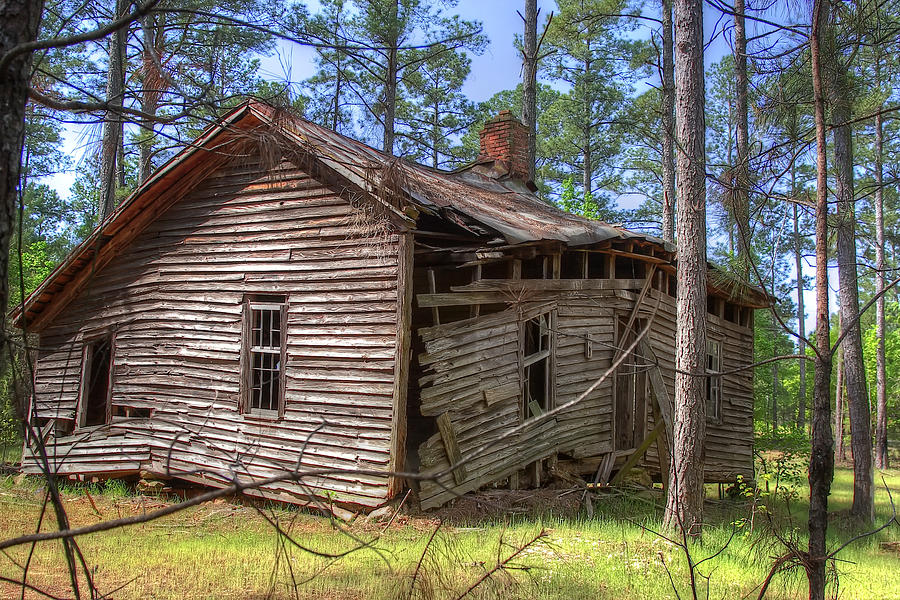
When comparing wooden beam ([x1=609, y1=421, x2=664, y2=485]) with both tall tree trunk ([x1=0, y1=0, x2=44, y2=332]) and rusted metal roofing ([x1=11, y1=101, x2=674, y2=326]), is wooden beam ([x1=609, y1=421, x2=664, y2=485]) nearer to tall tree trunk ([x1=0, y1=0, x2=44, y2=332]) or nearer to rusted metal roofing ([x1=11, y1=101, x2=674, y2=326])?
rusted metal roofing ([x1=11, y1=101, x2=674, y2=326])

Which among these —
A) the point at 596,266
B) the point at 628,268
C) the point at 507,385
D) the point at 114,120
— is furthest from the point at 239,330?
the point at 114,120

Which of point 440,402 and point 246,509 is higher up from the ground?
point 440,402

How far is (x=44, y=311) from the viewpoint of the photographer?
1306cm

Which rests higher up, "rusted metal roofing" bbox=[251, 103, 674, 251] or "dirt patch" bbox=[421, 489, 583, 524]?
"rusted metal roofing" bbox=[251, 103, 674, 251]

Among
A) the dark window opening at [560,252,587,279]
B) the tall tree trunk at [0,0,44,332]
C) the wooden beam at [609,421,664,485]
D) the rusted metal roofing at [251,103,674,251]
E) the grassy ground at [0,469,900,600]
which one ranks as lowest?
the grassy ground at [0,469,900,600]

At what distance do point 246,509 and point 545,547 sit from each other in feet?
14.9

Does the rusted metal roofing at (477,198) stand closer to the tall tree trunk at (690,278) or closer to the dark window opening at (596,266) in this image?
the dark window opening at (596,266)

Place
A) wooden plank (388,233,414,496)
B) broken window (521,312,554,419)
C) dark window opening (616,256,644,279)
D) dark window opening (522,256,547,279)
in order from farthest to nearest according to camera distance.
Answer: dark window opening (616,256,644,279), dark window opening (522,256,547,279), broken window (521,312,554,419), wooden plank (388,233,414,496)

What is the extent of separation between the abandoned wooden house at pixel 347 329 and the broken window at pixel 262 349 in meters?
0.04

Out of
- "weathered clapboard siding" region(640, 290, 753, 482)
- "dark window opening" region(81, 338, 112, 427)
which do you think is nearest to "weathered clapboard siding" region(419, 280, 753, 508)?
→ "weathered clapboard siding" region(640, 290, 753, 482)

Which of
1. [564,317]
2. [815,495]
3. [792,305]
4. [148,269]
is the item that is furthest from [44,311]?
[792,305]

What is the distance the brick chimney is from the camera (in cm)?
1672

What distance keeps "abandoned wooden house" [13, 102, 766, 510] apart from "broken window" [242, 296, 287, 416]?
4cm

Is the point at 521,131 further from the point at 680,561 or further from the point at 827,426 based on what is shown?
the point at 827,426
